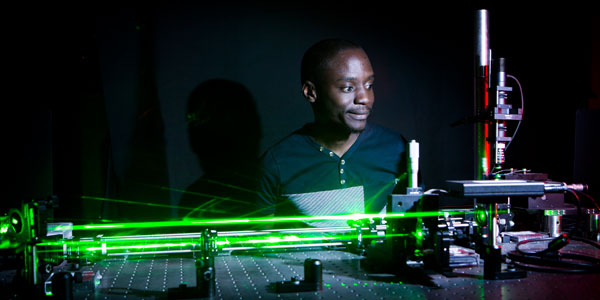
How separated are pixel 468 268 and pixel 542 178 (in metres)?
1.11

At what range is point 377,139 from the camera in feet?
10.3

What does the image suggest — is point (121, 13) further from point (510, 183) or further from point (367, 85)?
point (510, 183)

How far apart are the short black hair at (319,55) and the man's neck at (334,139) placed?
390 millimetres

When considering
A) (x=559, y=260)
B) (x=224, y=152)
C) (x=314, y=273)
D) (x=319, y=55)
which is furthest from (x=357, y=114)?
(x=314, y=273)

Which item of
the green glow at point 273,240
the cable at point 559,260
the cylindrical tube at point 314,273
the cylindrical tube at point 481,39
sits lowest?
the cable at point 559,260

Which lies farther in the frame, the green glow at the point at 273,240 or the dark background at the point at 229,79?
the dark background at the point at 229,79

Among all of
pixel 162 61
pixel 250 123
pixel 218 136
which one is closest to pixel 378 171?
pixel 250 123

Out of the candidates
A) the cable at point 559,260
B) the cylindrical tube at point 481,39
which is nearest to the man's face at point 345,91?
the cylindrical tube at point 481,39

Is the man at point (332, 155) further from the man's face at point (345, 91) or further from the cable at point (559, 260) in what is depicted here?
the cable at point (559, 260)

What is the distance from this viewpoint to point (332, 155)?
2984 millimetres

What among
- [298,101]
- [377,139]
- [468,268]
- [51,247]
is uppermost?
[298,101]

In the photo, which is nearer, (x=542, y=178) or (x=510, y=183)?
(x=510, y=183)

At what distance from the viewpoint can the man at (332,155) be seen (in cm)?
293

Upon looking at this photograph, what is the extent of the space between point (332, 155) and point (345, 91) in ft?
1.55
